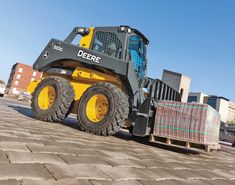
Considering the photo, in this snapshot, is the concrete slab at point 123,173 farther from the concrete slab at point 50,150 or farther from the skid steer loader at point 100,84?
the skid steer loader at point 100,84

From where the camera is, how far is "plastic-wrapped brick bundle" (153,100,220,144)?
5.68 metres

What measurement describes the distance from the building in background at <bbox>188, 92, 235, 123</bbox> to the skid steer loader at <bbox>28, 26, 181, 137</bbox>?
10569cm

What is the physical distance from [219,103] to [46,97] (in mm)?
113659

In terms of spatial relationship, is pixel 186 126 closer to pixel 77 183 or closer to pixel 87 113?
pixel 87 113

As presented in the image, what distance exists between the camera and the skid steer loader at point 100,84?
6000mm

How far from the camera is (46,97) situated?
7410 mm

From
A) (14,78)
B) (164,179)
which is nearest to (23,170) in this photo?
(164,179)

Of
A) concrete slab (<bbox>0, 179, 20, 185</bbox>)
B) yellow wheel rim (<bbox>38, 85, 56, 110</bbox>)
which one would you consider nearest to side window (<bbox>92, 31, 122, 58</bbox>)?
yellow wheel rim (<bbox>38, 85, 56, 110</bbox>)

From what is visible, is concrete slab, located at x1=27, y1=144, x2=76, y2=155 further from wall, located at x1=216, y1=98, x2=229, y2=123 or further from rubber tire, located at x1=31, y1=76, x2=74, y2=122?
wall, located at x1=216, y1=98, x2=229, y2=123

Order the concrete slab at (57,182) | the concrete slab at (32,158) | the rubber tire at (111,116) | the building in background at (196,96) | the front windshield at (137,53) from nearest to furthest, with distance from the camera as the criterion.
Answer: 1. the concrete slab at (57,182)
2. the concrete slab at (32,158)
3. the rubber tire at (111,116)
4. the front windshield at (137,53)
5. the building in background at (196,96)

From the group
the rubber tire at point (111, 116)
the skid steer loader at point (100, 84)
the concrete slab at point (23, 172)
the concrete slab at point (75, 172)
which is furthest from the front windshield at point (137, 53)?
the concrete slab at point (23, 172)

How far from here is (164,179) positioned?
2771mm

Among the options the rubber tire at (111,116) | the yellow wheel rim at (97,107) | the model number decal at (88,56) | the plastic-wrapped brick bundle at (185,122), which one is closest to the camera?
the plastic-wrapped brick bundle at (185,122)

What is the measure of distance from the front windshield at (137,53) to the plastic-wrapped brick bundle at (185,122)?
5.41 ft
